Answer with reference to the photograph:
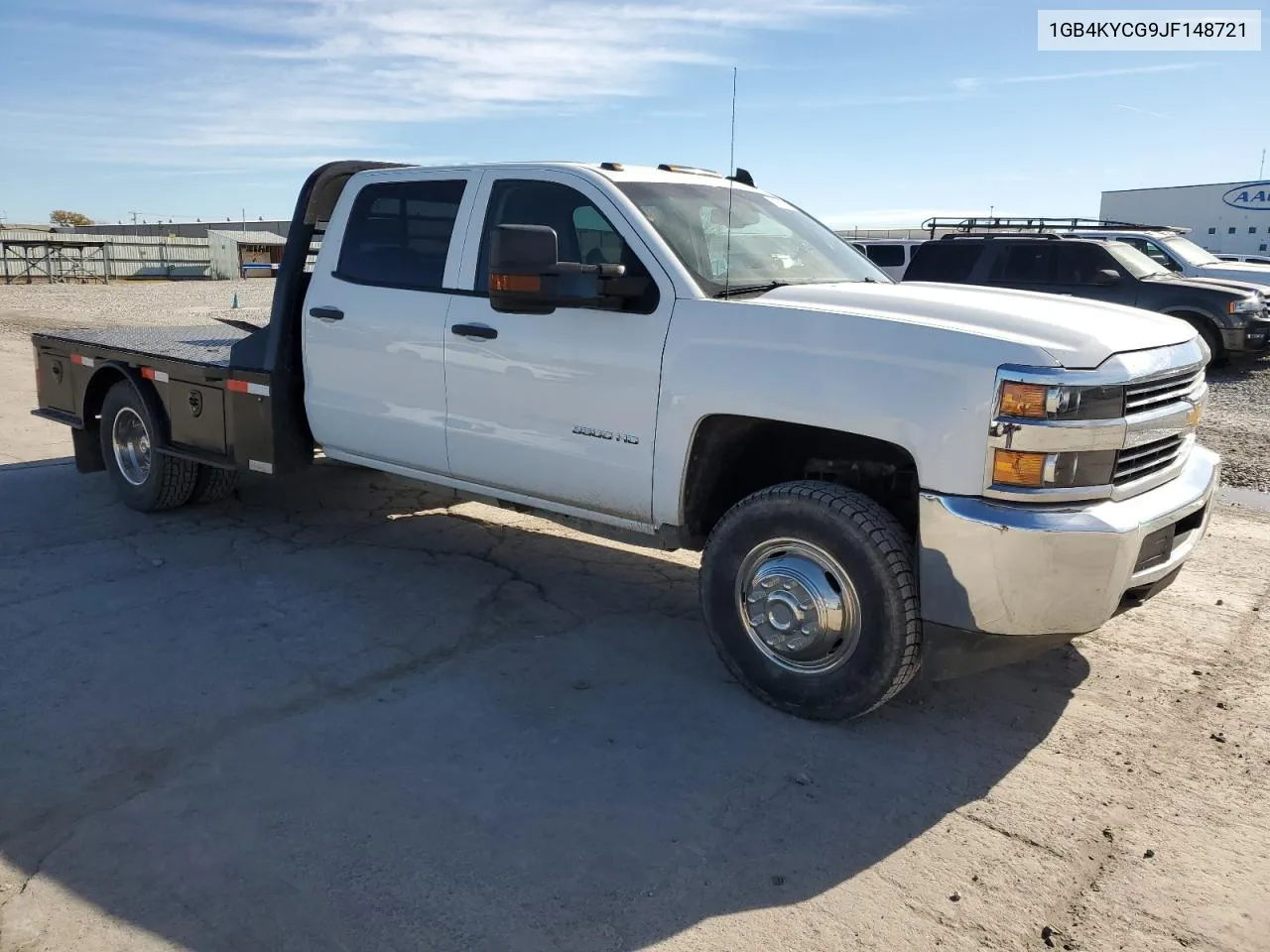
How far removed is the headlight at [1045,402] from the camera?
3354 millimetres

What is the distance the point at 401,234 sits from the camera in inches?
208

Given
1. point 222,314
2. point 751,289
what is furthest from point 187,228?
point 751,289

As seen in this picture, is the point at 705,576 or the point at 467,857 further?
the point at 705,576

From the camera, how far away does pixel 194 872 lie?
2.97 m

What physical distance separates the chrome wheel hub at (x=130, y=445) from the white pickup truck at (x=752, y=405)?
0.97 m

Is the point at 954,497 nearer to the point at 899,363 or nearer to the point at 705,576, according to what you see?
the point at 899,363

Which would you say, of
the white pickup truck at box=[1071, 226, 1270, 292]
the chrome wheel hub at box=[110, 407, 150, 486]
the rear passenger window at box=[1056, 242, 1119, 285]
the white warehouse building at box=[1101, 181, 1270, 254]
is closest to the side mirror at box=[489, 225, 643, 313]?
the chrome wheel hub at box=[110, 407, 150, 486]

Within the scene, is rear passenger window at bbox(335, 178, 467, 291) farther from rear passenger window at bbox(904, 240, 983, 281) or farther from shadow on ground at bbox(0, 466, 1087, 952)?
rear passenger window at bbox(904, 240, 983, 281)

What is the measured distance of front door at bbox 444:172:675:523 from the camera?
14.2 feet

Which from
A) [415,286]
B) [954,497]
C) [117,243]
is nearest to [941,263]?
[415,286]

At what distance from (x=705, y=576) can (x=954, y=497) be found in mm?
1065

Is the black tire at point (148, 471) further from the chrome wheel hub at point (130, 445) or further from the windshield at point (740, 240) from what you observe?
the windshield at point (740, 240)

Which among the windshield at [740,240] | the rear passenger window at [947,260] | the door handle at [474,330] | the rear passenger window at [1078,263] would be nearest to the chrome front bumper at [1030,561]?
the windshield at [740,240]

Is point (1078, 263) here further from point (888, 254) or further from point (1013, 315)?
point (1013, 315)
